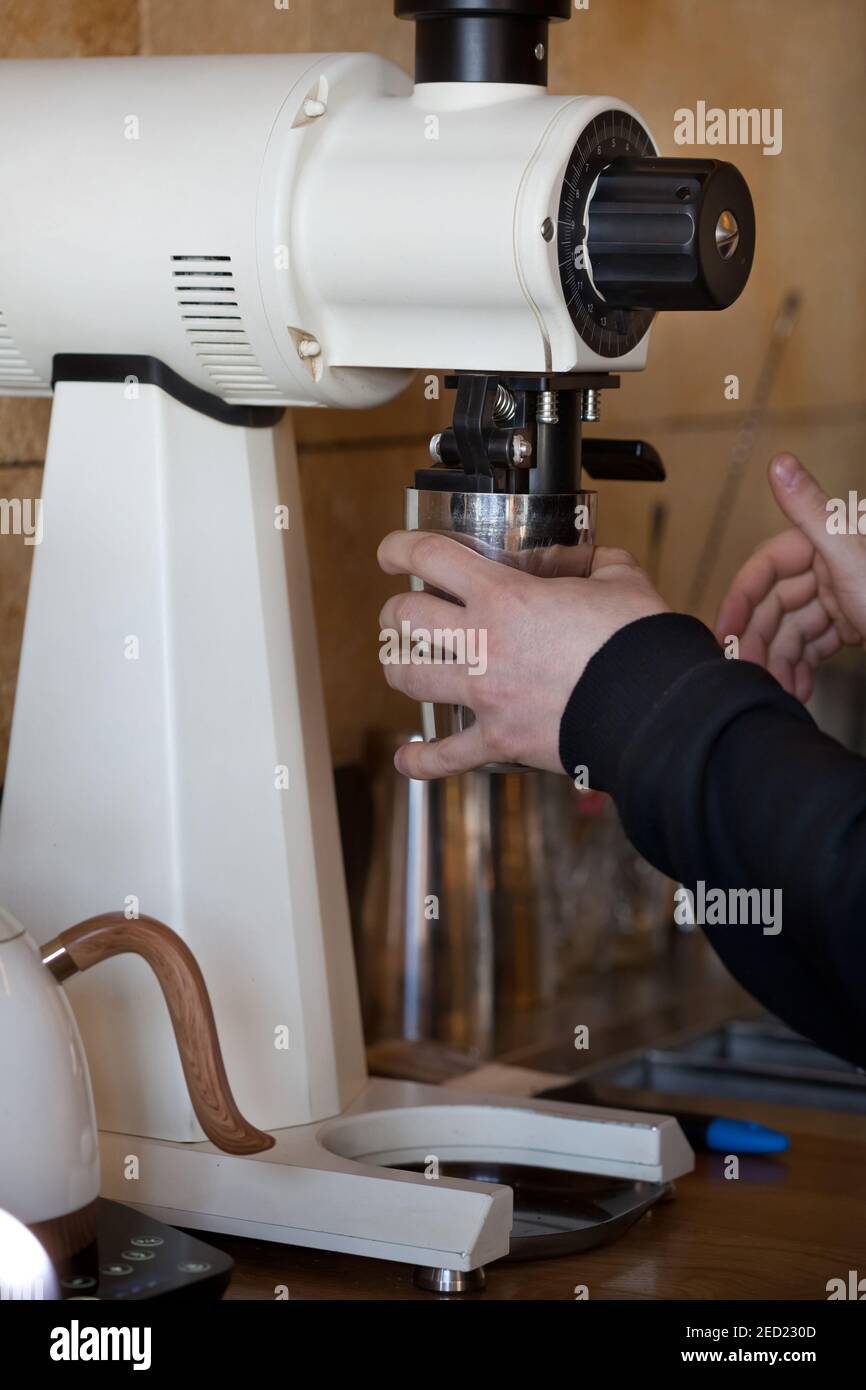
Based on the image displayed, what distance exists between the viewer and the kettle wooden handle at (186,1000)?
750mm

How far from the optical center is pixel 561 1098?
1100mm

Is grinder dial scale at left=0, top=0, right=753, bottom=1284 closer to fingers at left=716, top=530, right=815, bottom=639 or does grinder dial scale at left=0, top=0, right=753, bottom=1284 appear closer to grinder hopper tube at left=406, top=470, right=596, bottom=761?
grinder hopper tube at left=406, top=470, right=596, bottom=761

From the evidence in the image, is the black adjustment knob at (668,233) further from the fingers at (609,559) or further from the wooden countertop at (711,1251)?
the wooden countertop at (711,1251)

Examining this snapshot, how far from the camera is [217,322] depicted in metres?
0.79

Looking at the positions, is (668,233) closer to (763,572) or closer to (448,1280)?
(763,572)

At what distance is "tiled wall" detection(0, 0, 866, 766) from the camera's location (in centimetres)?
136

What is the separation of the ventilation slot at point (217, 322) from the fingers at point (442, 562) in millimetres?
104

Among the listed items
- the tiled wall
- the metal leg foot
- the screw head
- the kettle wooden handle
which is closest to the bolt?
the screw head

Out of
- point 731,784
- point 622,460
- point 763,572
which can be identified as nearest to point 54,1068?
point 731,784

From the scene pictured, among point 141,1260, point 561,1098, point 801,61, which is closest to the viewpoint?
point 141,1260

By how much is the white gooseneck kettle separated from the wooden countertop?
0.13 m

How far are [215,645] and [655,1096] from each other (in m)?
0.49

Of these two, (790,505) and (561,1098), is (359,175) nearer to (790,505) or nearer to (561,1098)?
(790,505)
